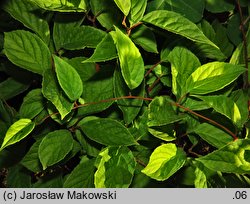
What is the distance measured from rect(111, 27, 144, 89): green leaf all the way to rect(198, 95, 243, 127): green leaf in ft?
0.45

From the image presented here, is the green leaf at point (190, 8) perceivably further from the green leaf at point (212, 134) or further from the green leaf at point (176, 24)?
the green leaf at point (212, 134)

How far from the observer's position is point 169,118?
726mm

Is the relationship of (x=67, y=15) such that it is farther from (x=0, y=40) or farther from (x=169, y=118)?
(x=169, y=118)

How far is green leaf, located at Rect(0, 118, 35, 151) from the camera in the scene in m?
0.70

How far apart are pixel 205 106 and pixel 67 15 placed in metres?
0.33

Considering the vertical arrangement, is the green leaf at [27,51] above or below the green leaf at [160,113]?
above

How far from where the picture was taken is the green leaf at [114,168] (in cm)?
73

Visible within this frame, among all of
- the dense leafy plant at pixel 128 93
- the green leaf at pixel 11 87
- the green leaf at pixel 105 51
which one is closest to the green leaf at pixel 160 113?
the dense leafy plant at pixel 128 93

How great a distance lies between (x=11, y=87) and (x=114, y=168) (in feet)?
1.18

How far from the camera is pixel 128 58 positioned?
0.69 metres

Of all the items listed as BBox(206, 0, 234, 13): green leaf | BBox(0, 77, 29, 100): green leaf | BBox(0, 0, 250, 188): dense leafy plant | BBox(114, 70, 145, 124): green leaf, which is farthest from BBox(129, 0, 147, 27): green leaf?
BBox(0, 77, 29, 100): green leaf

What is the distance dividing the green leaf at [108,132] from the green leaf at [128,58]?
0.28 feet

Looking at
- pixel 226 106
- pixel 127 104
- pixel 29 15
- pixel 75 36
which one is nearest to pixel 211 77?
pixel 226 106

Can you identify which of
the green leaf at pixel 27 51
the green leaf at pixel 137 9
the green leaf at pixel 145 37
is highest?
the green leaf at pixel 137 9
